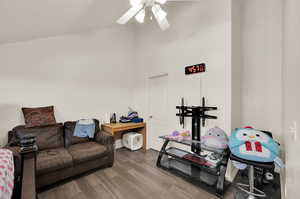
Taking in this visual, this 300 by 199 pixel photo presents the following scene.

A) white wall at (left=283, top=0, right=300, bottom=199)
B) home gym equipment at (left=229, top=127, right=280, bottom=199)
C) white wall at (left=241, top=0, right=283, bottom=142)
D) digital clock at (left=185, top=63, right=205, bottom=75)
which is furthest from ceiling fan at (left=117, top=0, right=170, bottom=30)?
home gym equipment at (left=229, top=127, right=280, bottom=199)

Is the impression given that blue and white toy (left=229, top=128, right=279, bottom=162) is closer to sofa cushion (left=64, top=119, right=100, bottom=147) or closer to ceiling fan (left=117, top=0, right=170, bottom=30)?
ceiling fan (left=117, top=0, right=170, bottom=30)

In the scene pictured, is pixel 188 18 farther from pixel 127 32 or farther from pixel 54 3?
pixel 54 3

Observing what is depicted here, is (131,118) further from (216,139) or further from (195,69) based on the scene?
(216,139)

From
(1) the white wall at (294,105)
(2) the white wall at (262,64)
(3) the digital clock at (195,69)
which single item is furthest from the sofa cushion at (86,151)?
(2) the white wall at (262,64)

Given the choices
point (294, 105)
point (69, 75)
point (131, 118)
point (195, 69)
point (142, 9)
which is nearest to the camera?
point (294, 105)

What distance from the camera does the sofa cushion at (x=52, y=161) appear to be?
6.31 feet

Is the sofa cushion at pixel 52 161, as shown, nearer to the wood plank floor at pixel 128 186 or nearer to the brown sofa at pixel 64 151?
the brown sofa at pixel 64 151

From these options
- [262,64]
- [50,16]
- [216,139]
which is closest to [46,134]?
[50,16]

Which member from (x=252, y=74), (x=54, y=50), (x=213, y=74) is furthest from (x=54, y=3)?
(x=252, y=74)

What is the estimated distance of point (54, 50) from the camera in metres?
2.81

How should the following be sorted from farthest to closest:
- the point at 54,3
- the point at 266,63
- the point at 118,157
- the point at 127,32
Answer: the point at 127,32 → the point at 118,157 → the point at 266,63 → the point at 54,3

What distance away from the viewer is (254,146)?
1645mm

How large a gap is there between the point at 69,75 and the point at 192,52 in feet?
8.88

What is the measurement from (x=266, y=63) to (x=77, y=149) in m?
3.58
